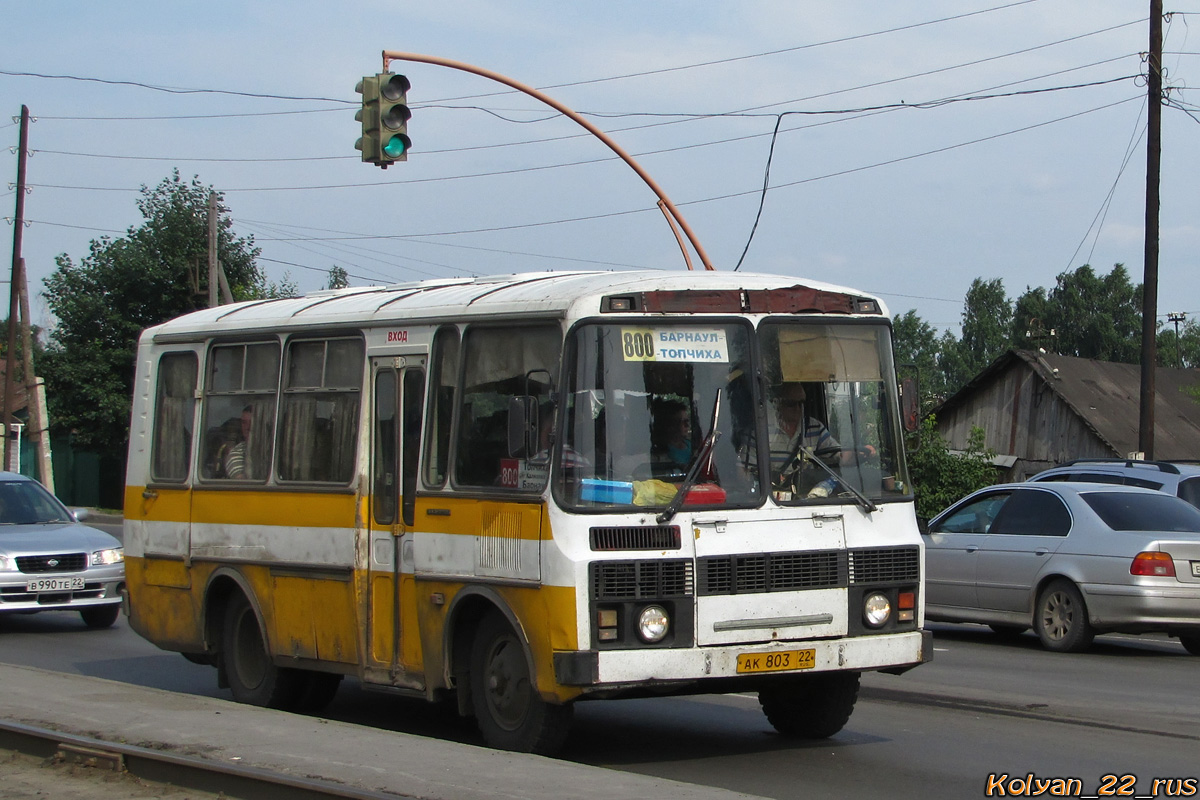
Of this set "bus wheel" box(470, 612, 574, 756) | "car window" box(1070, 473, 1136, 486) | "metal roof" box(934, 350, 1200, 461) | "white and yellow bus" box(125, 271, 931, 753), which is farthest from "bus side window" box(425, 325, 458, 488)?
"metal roof" box(934, 350, 1200, 461)

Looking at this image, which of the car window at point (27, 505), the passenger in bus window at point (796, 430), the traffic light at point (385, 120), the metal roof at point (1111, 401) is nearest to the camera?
the passenger in bus window at point (796, 430)

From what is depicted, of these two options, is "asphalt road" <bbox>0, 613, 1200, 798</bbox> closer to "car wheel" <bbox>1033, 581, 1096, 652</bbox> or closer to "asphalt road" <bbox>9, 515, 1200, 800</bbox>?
"asphalt road" <bbox>9, 515, 1200, 800</bbox>

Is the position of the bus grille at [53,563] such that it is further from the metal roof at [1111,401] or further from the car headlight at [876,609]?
the metal roof at [1111,401]

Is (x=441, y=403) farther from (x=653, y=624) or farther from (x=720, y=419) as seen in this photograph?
(x=653, y=624)

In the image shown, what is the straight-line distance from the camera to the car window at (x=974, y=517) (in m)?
A: 15.6

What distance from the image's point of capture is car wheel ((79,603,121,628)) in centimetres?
1672

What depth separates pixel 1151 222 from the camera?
→ 24.0 meters

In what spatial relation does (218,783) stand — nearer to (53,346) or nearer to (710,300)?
(710,300)

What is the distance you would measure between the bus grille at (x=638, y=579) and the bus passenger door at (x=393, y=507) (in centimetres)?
173

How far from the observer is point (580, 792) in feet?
22.0

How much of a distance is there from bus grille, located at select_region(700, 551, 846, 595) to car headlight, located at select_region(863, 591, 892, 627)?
0.22m

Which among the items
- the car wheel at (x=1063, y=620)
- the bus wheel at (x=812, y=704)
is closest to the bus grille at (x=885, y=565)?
the bus wheel at (x=812, y=704)

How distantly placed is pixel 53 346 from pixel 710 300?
41403 mm

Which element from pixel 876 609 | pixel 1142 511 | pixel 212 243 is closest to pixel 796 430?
pixel 876 609
